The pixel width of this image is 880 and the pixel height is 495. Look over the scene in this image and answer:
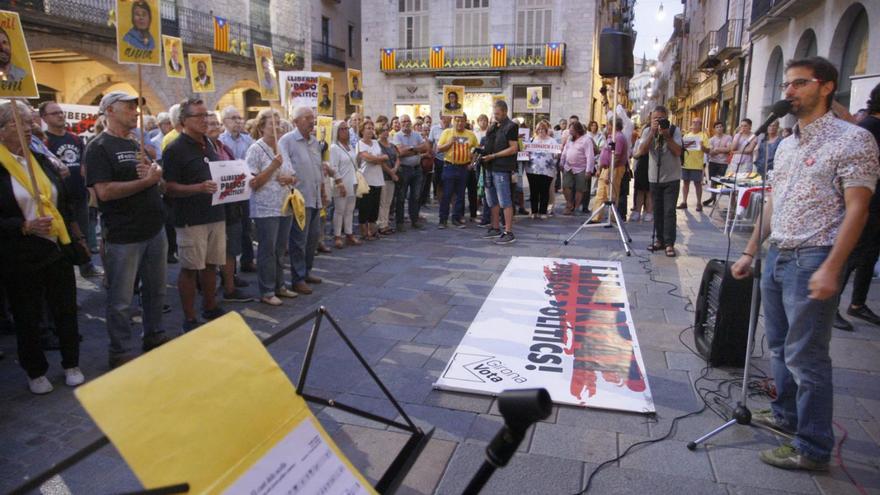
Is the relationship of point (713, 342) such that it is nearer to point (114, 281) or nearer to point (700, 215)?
point (114, 281)

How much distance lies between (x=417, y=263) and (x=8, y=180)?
14.0 ft

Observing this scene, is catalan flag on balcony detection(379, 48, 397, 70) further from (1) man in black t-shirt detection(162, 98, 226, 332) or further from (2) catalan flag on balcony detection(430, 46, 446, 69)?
(1) man in black t-shirt detection(162, 98, 226, 332)

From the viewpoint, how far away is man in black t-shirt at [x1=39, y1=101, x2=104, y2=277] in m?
6.25

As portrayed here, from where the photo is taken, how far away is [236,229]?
5.61 m

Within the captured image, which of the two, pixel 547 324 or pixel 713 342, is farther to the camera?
pixel 547 324

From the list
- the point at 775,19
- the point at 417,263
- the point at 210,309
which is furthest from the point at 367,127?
the point at 775,19

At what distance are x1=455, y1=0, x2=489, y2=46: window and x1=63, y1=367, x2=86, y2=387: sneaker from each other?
2568cm

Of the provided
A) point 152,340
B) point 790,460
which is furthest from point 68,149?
point 790,460

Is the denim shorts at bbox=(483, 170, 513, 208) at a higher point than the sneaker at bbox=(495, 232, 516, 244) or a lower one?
higher

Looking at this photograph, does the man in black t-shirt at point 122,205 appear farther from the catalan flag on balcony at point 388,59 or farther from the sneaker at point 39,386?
the catalan flag on balcony at point 388,59

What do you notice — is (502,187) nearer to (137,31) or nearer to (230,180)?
(230,180)

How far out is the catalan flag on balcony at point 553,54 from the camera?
25516 millimetres

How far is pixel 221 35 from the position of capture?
20797mm

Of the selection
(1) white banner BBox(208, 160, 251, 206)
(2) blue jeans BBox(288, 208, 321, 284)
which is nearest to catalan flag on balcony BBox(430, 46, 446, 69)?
(2) blue jeans BBox(288, 208, 321, 284)
